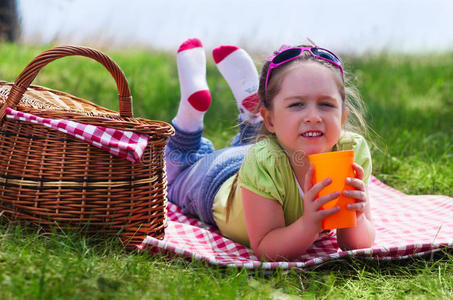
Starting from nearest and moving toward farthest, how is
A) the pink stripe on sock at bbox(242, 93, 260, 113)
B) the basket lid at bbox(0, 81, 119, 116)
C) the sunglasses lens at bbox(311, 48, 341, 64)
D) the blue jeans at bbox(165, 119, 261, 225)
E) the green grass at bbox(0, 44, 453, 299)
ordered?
the green grass at bbox(0, 44, 453, 299), the sunglasses lens at bbox(311, 48, 341, 64), the basket lid at bbox(0, 81, 119, 116), the blue jeans at bbox(165, 119, 261, 225), the pink stripe on sock at bbox(242, 93, 260, 113)

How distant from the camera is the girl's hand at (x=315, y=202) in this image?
5.02 ft

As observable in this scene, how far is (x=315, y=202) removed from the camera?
1.57 m

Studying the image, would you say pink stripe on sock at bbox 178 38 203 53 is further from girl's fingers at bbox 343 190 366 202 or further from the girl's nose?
girl's fingers at bbox 343 190 366 202

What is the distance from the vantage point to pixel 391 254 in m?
1.81

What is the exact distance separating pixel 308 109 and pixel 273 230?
1.53 ft

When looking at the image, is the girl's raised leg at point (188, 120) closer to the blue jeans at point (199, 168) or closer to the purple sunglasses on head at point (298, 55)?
the blue jeans at point (199, 168)

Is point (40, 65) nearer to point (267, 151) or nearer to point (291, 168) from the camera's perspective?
point (267, 151)

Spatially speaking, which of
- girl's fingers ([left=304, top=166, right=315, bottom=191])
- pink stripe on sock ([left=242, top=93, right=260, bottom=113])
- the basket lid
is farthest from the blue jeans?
girl's fingers ([left=304, top=166, right=315, bottom=191])

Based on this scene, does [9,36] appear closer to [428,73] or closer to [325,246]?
[428,73]

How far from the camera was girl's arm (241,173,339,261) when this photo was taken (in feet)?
5.57

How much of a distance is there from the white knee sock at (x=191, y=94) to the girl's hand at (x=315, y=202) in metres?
1.12

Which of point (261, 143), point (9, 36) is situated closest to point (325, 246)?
point (261, 143)

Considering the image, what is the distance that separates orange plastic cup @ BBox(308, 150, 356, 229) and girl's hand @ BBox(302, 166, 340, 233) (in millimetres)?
20

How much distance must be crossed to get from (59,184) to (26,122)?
0.85ft
